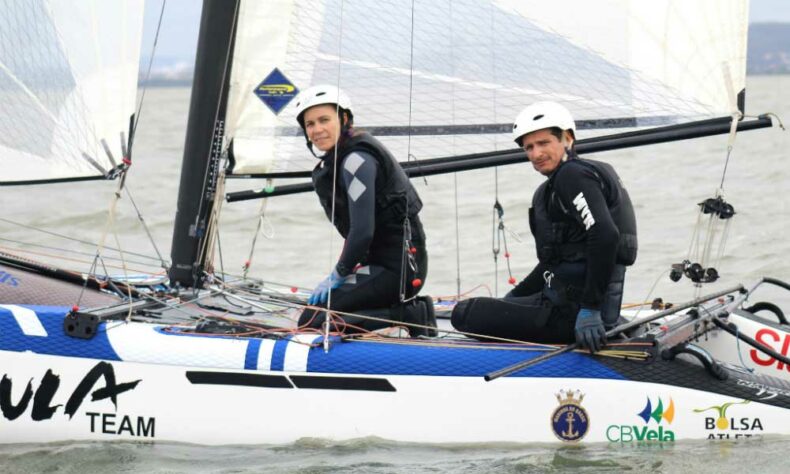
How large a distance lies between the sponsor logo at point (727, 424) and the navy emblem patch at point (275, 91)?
96.1 inches

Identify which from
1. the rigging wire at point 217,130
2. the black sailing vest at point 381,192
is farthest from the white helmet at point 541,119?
the rigging wire at point 217,130

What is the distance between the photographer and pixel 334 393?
16.7 ft

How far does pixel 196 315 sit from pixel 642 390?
2070 mm

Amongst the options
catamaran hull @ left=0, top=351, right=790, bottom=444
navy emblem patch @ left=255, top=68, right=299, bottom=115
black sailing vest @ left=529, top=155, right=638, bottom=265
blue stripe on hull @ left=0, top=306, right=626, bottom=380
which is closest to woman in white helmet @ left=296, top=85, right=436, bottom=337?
blue stripe on hull @ left=0, top=306, right=626, bottom=380

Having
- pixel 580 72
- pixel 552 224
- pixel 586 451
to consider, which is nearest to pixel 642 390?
pixel 586 451

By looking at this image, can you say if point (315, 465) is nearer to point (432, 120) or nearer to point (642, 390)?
point (642, 390)

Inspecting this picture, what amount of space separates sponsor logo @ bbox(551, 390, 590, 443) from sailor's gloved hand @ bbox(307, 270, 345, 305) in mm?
1045

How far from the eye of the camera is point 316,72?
628cm

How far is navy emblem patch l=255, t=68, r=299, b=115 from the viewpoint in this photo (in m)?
6.17

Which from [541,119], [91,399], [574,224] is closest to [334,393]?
[91,399]

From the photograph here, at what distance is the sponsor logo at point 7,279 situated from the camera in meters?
5.74

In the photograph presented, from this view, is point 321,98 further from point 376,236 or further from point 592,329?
point 592,329

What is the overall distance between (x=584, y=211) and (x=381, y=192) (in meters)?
0.94

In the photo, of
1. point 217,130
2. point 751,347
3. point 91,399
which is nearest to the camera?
point 91,399
